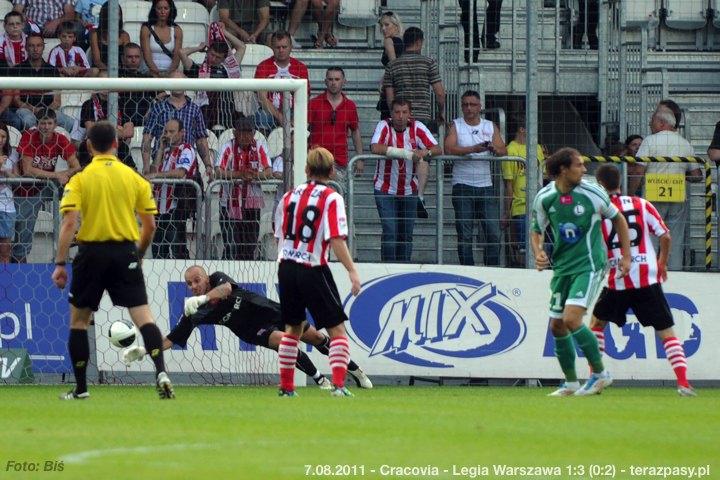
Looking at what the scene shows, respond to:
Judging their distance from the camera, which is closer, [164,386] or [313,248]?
[164,386]

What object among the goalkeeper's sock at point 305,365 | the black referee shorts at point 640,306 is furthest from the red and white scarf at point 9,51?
the black referee shorts at point 640,306

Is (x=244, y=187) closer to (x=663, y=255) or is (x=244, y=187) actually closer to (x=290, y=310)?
(x=290, y=310)

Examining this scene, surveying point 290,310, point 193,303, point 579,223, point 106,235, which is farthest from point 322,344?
point 106,235

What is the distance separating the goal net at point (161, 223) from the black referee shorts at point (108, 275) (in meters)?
4.01

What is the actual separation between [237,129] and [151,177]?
1030 millimetres

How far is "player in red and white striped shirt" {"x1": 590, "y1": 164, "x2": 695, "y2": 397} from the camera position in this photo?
43.9 feet

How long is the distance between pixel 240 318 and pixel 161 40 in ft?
17.1

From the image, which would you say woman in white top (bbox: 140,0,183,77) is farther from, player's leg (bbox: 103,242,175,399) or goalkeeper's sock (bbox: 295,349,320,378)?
player's leg (bbox: 103,242,175,399)

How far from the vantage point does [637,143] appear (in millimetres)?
18266

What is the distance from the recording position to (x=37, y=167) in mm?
15688

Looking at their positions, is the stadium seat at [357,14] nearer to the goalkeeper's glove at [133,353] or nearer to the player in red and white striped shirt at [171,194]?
the player in red and white striped shirt at [171,194]

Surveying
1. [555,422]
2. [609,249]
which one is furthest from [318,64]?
[555,422]

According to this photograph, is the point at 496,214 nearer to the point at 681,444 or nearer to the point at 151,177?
the point at 151,177

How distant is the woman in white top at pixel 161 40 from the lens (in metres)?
18.3
